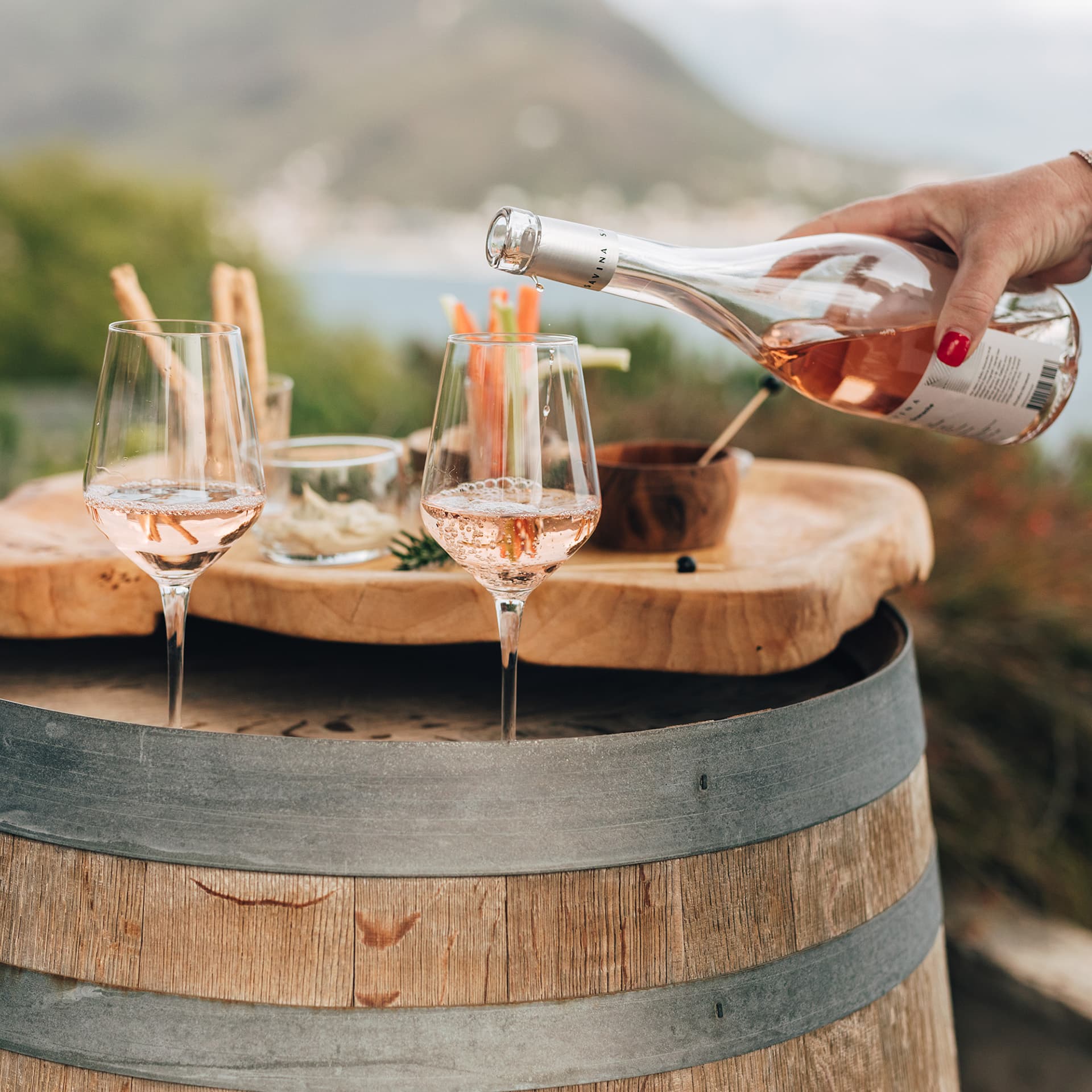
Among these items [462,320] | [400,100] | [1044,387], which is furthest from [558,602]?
[400,100]

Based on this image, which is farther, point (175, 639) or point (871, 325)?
point (871, 325)

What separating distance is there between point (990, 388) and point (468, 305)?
133 inches

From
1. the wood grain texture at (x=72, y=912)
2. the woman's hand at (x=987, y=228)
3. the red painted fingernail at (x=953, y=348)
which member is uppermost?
the woman's hand at (x=987, y=228)

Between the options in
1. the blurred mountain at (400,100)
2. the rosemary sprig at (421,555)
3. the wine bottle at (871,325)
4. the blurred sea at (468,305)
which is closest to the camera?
the wine bottle at (871,325)

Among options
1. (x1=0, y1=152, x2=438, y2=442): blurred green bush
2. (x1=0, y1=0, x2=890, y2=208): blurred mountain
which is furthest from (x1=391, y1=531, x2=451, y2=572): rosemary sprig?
(x1=0, y1=0, x2=890, y2=208): blurred mountain

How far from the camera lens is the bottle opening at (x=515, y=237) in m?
0.77

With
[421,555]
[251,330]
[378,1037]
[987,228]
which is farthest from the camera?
[251,330]

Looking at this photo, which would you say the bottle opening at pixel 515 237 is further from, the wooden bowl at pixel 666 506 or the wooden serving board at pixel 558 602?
the wooden bowl at pixel 666 506

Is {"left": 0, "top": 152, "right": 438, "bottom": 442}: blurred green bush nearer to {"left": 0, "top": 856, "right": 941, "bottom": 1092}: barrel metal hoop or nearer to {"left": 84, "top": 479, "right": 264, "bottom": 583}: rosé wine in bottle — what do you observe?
{"left": 84, "top": 479, "right": 264, "bottom": 583}: rosé wine in bottle

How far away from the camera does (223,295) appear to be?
1288 mm

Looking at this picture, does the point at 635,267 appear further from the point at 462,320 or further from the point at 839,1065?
the point at 839,1065

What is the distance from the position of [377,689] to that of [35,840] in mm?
372

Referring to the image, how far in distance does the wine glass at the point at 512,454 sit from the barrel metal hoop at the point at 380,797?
149mm

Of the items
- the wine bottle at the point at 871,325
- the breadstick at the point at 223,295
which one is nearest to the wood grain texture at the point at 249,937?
the wine bottle at the point at 871,325
